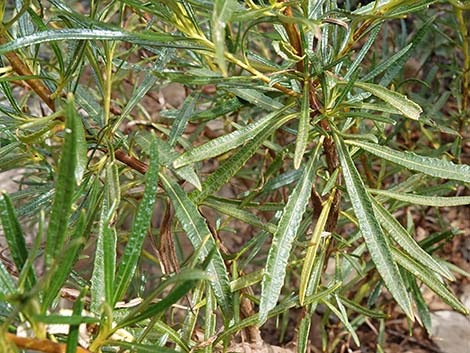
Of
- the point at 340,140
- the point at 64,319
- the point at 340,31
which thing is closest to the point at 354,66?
the point at 340,31

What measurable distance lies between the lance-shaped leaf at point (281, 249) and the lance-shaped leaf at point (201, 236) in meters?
0.05

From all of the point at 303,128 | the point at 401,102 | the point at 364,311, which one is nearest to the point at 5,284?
the point at 303,128

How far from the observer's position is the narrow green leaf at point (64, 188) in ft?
1.93

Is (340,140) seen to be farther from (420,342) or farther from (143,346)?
(420,342)

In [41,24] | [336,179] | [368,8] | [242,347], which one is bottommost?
[242,347]

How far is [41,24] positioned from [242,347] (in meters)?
0.59

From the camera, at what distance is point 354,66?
38.2 inches

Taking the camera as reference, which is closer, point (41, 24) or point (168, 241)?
point (41, 24)

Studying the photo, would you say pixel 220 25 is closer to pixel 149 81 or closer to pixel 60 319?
pixel 60 319

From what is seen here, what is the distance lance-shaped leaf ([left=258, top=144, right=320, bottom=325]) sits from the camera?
74 centimetres

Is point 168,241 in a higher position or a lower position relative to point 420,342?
higher

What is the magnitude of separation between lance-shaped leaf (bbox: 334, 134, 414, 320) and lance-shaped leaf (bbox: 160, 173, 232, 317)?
19 centimetres

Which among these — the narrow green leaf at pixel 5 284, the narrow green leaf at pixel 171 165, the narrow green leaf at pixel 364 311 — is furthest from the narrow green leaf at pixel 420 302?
the narrow green leaf at pixel 5 284

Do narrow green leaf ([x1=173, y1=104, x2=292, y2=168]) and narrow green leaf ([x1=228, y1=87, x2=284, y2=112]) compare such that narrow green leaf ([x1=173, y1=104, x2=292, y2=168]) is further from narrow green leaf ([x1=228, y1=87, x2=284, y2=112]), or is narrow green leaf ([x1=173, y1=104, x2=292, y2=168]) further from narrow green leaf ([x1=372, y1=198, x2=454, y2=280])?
narrow green leaf ([x1=372, y1=198, x2=454, y2=280])
